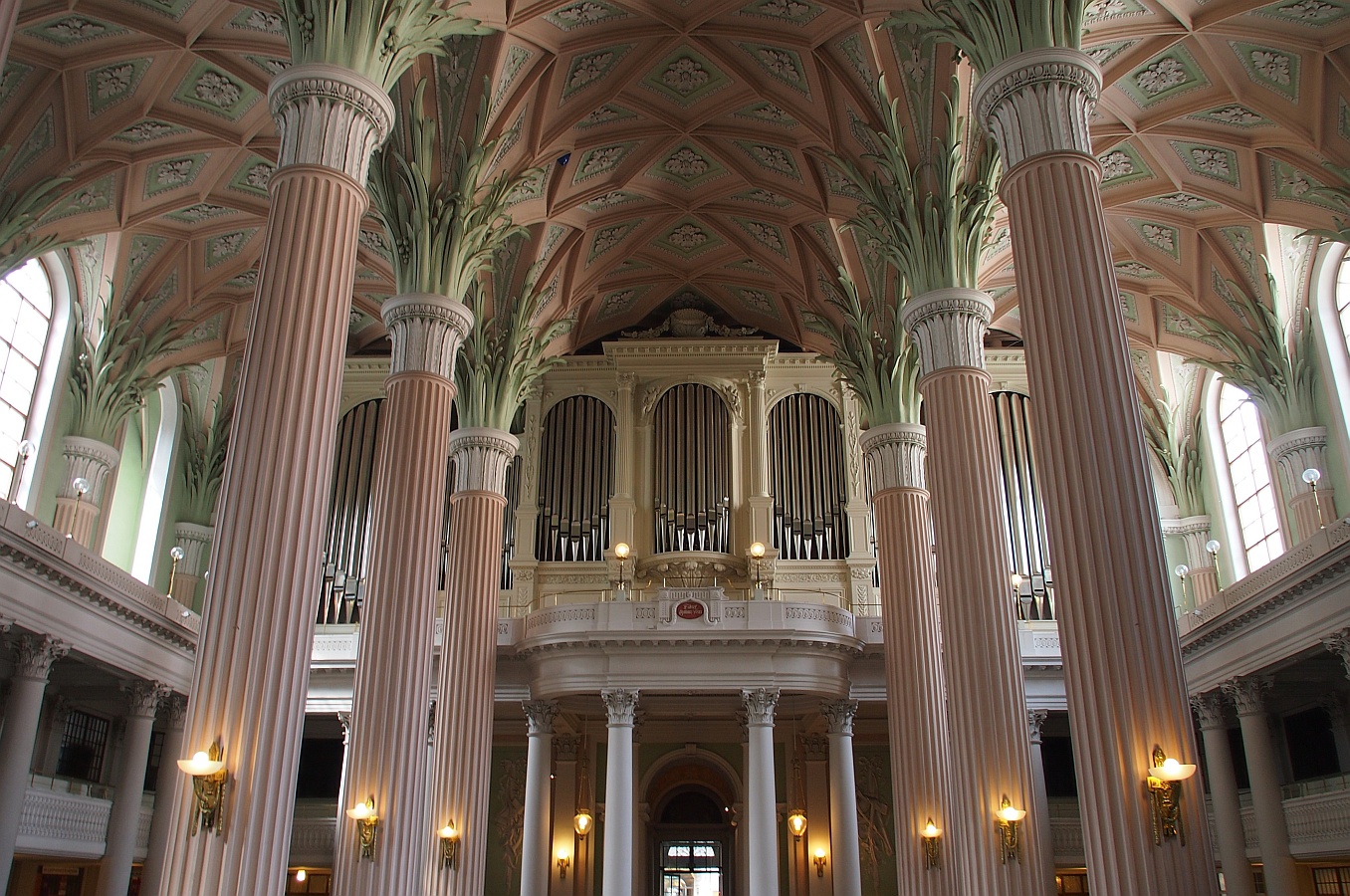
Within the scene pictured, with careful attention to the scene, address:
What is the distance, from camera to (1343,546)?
17047 millimetres

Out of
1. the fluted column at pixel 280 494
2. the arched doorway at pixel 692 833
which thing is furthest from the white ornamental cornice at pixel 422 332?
the arched doorway at pixel 692 833

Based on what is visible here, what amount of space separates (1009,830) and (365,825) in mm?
A: 8192

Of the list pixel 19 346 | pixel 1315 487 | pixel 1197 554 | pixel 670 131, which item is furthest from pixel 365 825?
pixel 1197 554

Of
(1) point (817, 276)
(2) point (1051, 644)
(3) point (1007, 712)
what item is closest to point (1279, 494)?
(2) point (1051, 644)

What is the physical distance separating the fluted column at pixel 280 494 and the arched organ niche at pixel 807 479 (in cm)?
1673

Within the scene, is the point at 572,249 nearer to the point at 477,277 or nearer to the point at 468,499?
the point at 477,277

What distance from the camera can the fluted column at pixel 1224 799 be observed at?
20938 mm

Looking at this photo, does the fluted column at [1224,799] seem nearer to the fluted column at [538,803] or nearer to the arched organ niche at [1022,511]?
the arched organ niche at [1022,511]

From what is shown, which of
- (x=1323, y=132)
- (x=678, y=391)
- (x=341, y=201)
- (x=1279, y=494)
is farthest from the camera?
(x=678, y=391)

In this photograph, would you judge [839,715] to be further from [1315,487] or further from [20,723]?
[20,723]

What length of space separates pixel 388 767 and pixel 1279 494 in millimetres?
19187

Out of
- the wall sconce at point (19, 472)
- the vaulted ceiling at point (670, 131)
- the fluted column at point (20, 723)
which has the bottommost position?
the fluted column at point (20, 723)

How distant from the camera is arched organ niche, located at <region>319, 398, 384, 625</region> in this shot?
87.4 feet

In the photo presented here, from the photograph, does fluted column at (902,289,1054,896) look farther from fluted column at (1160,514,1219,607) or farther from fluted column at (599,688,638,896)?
fluted column at (1160,514,1219,607)
